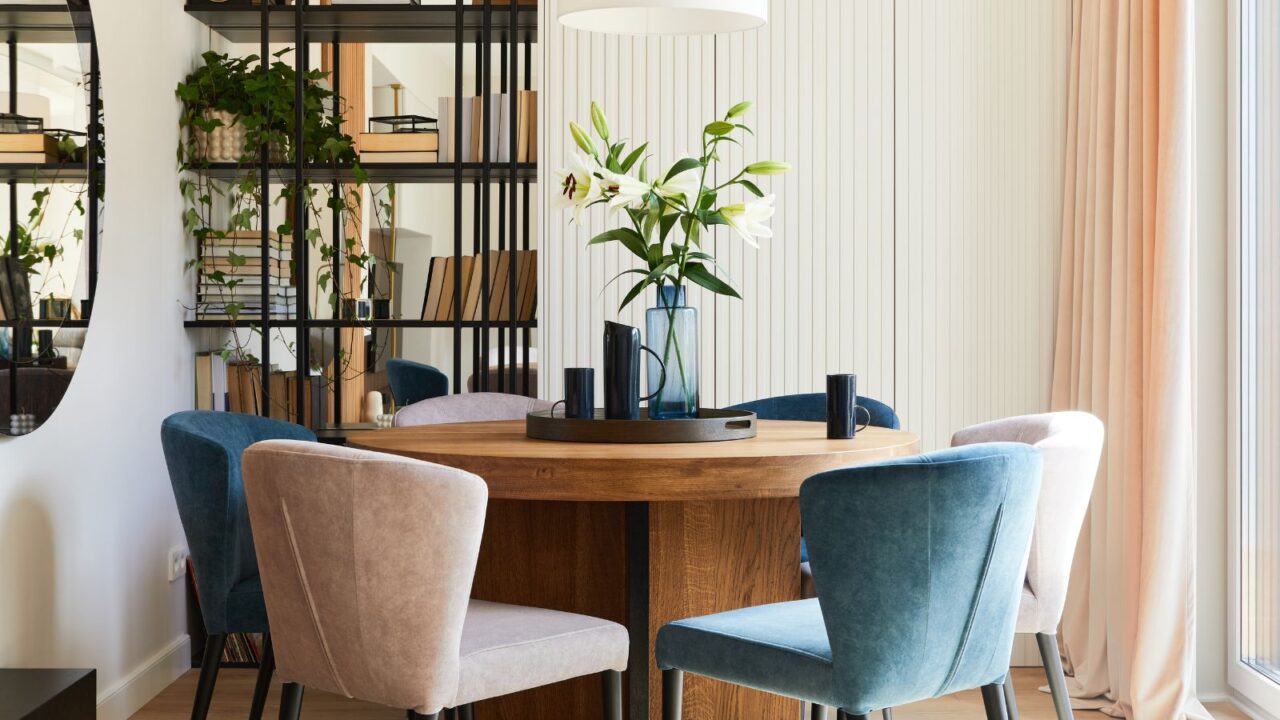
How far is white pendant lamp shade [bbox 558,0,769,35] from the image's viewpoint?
245 centimetres

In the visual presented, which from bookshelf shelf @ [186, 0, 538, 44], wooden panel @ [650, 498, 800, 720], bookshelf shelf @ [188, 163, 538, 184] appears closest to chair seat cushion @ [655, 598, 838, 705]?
wooden panel @ [650, 498, 800, 720]

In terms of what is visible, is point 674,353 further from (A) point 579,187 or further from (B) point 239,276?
(B) point 239,276

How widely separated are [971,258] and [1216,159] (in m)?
0.77

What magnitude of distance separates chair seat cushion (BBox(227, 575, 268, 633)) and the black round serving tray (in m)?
0.71

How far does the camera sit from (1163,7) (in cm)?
316

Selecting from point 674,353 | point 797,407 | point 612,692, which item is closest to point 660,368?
point 674,353

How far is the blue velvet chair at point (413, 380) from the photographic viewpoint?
4.07 metres

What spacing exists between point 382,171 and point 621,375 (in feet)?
6.01

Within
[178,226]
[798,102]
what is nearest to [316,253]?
[178,226]

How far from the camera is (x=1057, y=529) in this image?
2.32 meters

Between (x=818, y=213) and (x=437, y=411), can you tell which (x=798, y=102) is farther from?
(x=437, y=411)

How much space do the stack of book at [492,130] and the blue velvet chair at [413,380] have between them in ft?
2.39

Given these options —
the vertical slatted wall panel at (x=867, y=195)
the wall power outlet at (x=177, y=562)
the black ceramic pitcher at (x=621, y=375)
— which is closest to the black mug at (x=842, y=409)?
the black ceramic pitcher at (x=621, y=375)

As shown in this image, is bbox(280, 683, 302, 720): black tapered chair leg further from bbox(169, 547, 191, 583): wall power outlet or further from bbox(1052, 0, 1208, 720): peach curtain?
bbox(1052, 0, 1208, 720): peach curtain
